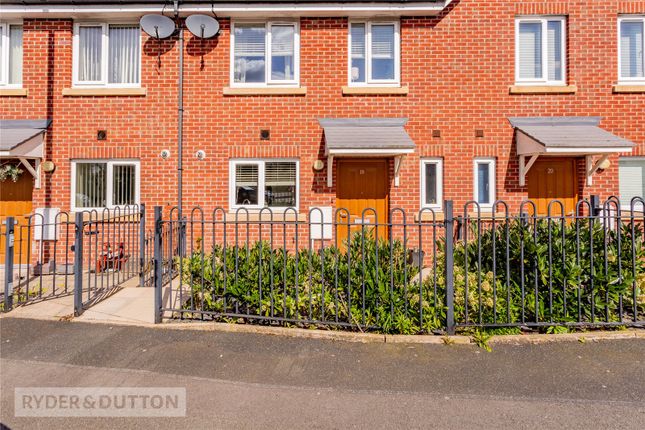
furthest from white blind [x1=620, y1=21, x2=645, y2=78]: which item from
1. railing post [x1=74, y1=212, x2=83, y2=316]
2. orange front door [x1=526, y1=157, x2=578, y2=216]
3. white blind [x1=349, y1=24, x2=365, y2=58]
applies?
railing post [x1=74, y1=212, x2=83, y2=316]

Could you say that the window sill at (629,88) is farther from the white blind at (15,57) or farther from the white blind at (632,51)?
the white blind at (15,57)

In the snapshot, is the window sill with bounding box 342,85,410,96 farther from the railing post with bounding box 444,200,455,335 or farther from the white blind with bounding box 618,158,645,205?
the white blind with bounding box 618,158,645,205

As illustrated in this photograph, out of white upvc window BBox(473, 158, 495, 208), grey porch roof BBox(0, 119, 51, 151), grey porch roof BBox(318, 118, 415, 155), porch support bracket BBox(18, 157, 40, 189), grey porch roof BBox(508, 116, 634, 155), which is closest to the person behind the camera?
grey porch roof BBox(508, 116, 634, 155)

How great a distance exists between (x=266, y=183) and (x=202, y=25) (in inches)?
140

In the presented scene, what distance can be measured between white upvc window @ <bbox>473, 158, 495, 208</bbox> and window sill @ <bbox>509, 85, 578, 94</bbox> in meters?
1.56

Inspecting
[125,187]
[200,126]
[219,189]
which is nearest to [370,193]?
[219,189]

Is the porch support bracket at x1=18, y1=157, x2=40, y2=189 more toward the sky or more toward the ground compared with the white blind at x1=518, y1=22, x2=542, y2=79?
more toward the ground

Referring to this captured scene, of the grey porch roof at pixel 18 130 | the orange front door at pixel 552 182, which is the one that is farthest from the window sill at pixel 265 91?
the orange front door at pixel 552 182

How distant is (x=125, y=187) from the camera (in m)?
8.43

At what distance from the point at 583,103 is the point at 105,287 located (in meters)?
10.2

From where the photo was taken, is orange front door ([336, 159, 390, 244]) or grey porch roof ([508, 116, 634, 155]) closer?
grey porch roof ([508, 116, 634, 155])

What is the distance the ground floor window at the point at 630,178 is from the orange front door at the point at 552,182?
1.06m

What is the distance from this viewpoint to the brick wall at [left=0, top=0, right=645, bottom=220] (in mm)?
8242

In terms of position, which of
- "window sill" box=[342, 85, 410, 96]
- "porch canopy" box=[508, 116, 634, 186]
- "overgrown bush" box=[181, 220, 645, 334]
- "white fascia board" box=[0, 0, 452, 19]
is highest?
"white fascia board" box=[0, 0, 452, 19]
